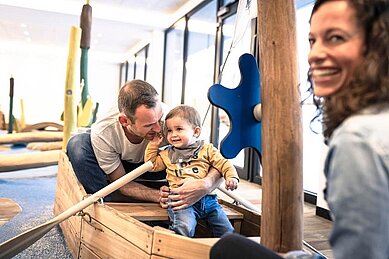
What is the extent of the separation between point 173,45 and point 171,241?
19.1 feet

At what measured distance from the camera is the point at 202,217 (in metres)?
1.38

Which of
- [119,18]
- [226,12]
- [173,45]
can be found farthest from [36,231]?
[173,45]

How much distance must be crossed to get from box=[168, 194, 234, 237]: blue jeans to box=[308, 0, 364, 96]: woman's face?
76cm

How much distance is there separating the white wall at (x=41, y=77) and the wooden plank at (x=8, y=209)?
777cm

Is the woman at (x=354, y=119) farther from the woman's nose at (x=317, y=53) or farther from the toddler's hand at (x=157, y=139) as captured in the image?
the toddler's hand at (x=157, y=139)

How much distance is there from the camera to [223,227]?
133cm

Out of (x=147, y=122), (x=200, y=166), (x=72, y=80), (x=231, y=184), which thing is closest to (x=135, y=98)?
(x=147, y=122)

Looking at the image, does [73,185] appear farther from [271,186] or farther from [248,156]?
[248,156]

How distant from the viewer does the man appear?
4.45 ft

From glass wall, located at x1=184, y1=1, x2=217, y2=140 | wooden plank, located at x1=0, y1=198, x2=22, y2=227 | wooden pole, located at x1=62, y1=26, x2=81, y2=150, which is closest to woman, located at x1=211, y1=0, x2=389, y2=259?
wooden plank, located at x1=0, y1=198, x2=22, y2=227

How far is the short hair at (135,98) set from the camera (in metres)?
1.42

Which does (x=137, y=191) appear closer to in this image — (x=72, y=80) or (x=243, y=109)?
(x=243, y=109)

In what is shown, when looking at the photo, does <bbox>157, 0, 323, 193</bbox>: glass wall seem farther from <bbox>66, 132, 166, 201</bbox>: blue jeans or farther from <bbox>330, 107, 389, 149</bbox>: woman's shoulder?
<bbox>330, 107, 389, 149</bbox>: woman's shoulder

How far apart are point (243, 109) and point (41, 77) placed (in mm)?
10169
